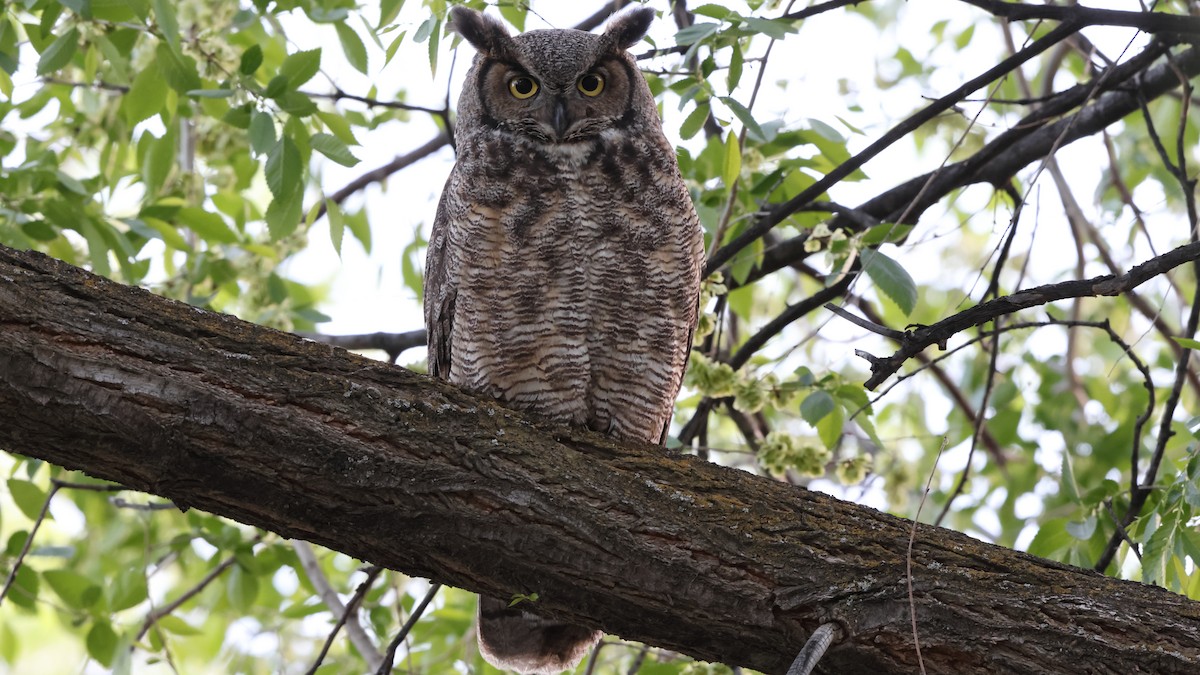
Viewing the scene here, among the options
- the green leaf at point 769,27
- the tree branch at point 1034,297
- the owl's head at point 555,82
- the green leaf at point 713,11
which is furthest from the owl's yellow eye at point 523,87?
the tree branch at point 1034,297

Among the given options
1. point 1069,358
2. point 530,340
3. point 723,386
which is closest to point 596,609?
point 530,340

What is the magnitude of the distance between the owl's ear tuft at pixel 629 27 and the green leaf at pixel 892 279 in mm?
917

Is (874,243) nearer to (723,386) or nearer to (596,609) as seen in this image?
(723,386)

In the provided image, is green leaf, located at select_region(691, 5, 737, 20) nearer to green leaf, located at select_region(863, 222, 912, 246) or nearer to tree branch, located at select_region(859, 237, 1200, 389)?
green leaf, located at select_region(863, 222, 912, 246)

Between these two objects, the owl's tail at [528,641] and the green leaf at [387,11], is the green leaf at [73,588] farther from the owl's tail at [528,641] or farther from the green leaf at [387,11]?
the green leaf at [387,11]

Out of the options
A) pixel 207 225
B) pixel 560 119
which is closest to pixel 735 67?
pixel 560 119

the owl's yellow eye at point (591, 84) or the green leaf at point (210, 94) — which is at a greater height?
the owl's yellow eye at point (591, 84)

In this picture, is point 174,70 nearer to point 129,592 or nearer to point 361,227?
point 361,227

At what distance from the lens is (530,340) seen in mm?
2824

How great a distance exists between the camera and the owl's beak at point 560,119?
116 inches

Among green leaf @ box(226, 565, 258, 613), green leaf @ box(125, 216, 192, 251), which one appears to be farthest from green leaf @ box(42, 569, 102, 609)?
green leaf @ box(125, 216, 192, 251)

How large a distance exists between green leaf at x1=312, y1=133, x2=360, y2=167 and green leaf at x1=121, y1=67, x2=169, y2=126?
504 mm

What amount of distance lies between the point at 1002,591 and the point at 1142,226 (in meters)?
1.64

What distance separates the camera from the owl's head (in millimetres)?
3010
